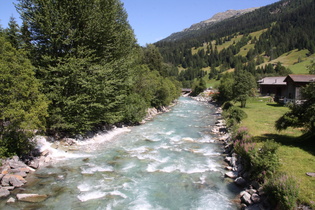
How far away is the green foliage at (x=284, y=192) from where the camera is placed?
9.08 m

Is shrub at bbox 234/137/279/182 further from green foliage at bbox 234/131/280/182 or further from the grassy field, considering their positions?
the grassy field

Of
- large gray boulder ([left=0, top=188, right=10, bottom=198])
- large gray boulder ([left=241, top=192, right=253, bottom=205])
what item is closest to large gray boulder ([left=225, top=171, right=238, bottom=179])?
large gray boulder ([left=241, top=192, right=253, bottom=205])

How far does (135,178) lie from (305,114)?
13141 mm

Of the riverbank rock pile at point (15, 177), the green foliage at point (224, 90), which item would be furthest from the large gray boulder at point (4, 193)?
the green foliage at point (224, 90)

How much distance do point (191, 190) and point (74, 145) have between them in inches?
541

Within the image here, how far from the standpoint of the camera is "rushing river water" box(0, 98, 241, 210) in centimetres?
1212

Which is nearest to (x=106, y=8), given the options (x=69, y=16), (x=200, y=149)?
(x=69, y=16)

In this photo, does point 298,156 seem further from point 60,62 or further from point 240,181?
point 60,62

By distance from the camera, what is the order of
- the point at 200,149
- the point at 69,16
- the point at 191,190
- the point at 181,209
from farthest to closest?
the point at 69,16 → the point at 200,149 → the point at 191,190 → the point at 181,209

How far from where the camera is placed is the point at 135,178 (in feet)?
49.9

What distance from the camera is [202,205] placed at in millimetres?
11891

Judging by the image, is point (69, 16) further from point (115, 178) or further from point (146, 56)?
point (146, 56)

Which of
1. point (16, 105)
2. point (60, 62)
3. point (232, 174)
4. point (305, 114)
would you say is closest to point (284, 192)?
point (232, 174)

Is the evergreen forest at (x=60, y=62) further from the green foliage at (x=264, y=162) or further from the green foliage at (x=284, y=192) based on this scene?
the green foliage at (x=284, y=192)
